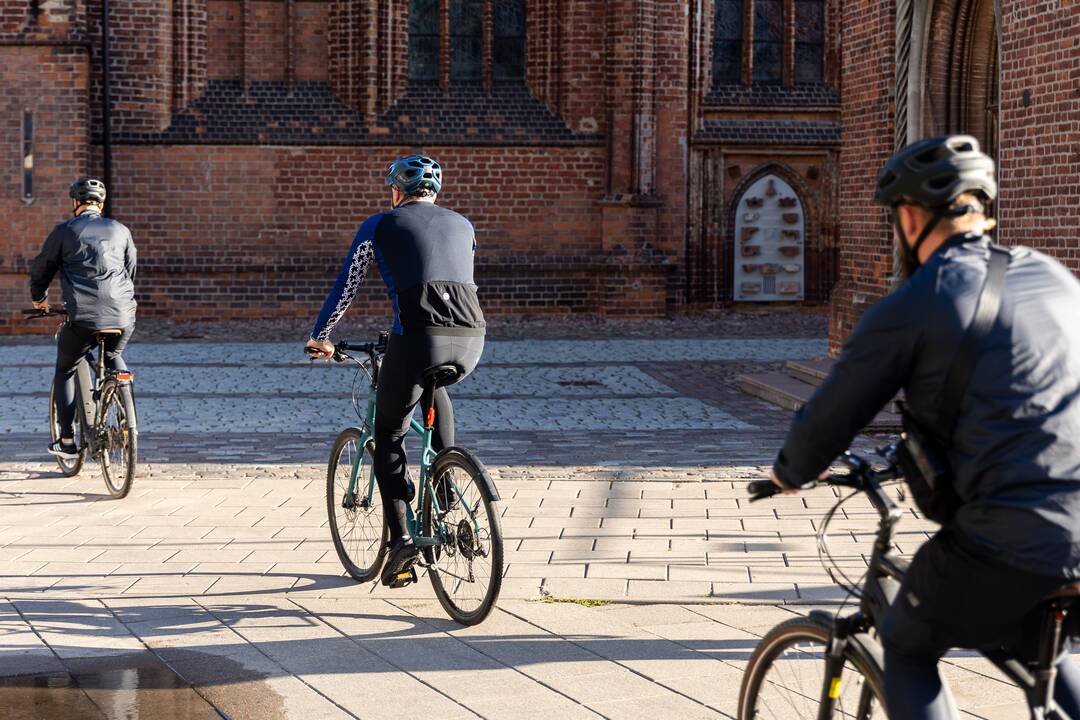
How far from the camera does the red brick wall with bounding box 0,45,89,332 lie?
2100 cm

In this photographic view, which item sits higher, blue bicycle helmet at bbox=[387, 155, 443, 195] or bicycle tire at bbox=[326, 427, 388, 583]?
blue bicycle helmet at bbox=[387, 155, 443, 195]

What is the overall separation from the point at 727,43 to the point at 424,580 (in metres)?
19.0

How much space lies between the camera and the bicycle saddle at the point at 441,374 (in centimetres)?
589

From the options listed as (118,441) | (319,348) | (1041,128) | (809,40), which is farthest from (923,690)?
(809,40)

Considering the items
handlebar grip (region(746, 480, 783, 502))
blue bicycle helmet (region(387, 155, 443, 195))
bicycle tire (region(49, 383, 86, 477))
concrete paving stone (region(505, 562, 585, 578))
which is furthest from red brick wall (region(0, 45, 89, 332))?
handlebar grip (region(746, 480, 783, 502))

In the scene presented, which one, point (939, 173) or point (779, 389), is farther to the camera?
point (779, 389)

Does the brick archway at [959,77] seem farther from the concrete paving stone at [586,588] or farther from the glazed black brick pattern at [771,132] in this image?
the glazed black brick pattern at [771,132]

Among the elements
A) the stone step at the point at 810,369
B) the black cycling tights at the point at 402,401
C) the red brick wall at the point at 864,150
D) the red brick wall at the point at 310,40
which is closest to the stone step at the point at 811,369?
the stone step at the point at 810,369

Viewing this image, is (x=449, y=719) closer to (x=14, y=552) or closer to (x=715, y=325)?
(x=14, y=552)

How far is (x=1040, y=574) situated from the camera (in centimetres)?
270

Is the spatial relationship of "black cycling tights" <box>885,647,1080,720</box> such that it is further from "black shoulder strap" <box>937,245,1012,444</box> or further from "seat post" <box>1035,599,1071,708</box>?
"black shoulder strap" <box>937,245,1012,444</box>

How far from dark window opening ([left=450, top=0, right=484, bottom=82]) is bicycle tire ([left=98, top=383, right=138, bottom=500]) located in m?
15.3

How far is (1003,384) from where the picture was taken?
2723 millimetres

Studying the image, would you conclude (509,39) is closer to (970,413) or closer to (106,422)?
(106,422)
